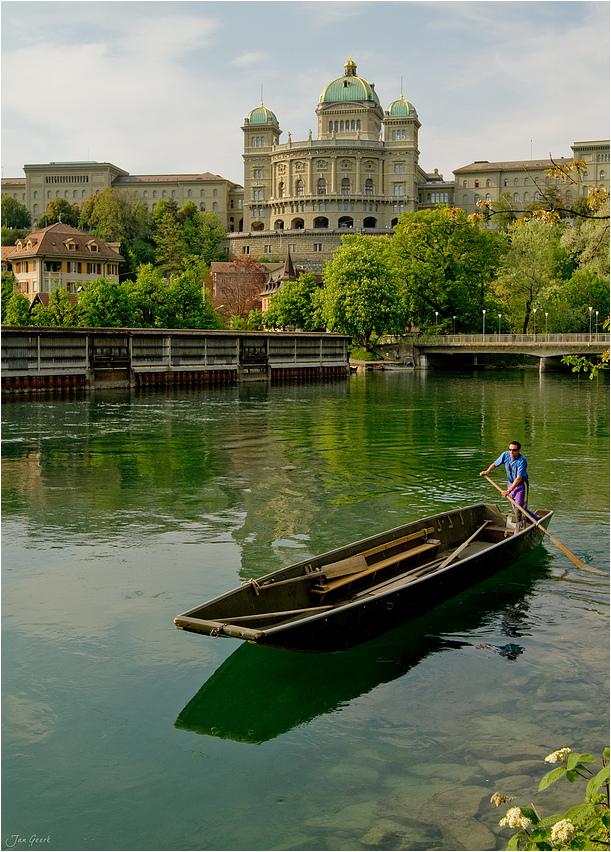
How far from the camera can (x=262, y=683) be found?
10.9 m

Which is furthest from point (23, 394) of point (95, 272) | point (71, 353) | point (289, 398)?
point (95, 272)

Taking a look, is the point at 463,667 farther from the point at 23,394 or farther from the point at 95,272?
the point at 95,272

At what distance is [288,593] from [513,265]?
82452 mm

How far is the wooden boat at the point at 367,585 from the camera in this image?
1023cm

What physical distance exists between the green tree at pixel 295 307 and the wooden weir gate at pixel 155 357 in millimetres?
17466

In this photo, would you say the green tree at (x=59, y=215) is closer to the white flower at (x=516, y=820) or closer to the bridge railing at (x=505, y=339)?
the bridge railing at (x=505, y=339)

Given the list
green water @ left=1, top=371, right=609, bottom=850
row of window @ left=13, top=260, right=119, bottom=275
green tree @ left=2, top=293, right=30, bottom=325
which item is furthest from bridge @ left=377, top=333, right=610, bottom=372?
green water @ left=1, top=371, right=609, bottom=850

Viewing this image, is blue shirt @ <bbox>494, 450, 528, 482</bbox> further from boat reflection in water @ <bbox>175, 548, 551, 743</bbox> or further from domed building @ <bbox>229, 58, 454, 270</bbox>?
domed building @ <bbox>229, 58, 454, 270</bbox>

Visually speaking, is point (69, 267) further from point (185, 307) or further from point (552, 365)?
point (552, 365)

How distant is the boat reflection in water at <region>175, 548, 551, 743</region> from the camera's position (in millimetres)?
10016

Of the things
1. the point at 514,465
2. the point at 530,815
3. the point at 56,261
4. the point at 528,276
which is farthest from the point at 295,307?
the point at 530,815

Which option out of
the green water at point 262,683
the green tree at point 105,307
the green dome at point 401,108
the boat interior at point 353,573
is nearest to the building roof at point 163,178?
the green dome at point 401,108

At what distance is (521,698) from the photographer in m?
10.3

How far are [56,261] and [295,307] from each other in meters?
33.6
